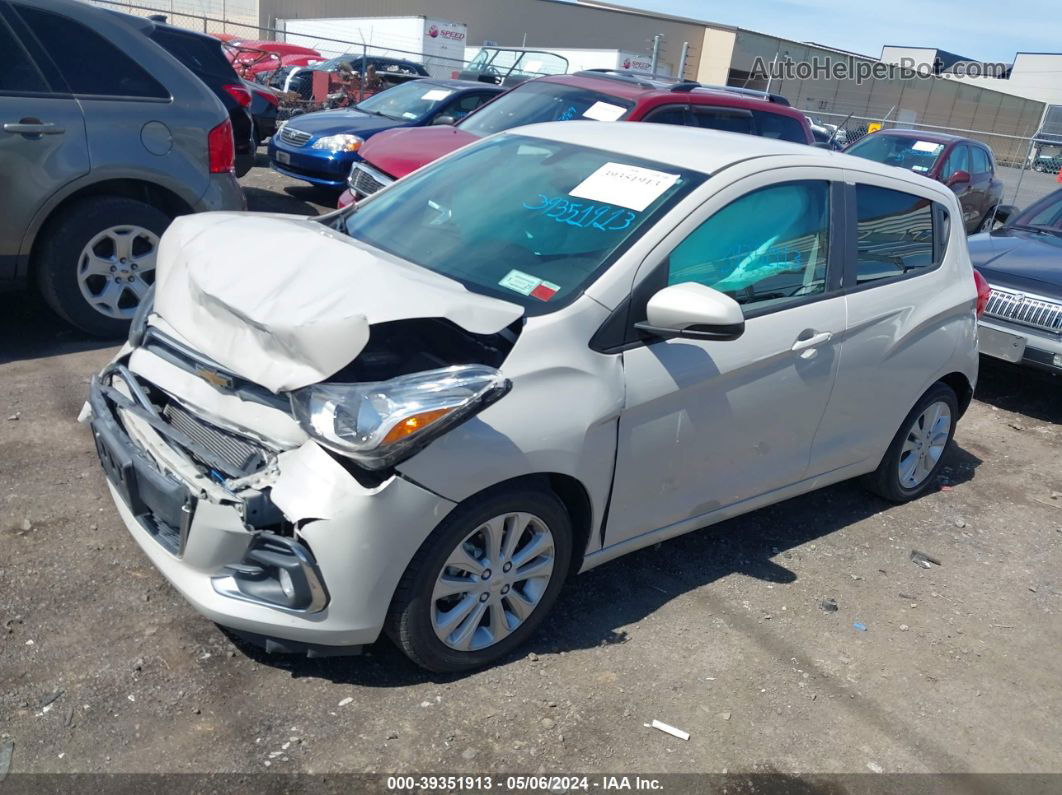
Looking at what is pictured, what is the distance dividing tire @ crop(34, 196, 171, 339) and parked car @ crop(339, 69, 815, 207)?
2351 millimetres

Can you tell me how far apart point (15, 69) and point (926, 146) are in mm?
11269

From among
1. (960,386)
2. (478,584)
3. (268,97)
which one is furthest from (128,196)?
(268,97)

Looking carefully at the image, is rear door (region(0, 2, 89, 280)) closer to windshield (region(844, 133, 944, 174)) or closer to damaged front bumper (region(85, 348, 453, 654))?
damaged front bumper (region(85, 348, 453, 654))

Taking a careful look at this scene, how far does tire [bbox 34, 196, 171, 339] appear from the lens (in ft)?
17.5

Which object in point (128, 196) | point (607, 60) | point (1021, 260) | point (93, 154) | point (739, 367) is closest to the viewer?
point (739, 367)

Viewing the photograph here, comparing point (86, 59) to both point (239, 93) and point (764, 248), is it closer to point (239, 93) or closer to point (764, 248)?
point (764, 248)

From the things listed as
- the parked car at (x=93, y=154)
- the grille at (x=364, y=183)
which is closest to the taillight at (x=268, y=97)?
the grille at (x=364, y=183)

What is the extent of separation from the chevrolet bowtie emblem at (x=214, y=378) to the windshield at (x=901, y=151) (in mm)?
11114

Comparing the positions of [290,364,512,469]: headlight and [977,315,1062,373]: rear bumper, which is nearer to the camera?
[290,364,512,469]: headlight

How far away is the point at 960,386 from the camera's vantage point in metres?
5.03

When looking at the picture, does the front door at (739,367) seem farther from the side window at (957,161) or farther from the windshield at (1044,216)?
the side window at (957,161)

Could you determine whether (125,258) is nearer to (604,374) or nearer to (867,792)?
(604,374)

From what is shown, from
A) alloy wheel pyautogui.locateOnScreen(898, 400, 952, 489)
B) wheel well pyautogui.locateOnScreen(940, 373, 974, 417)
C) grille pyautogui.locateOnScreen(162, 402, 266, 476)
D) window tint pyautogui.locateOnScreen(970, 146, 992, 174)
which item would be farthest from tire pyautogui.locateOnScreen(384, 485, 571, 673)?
window tint pyautogui.locateOnScreen(970, 146, 992, 174)

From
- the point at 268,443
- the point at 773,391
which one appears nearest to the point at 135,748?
the point at 268,443
